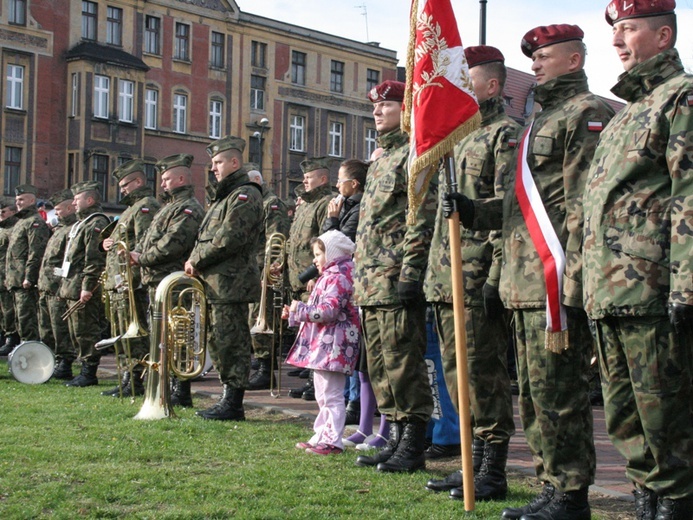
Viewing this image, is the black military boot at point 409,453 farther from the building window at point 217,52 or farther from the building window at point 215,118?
the building window at point 217,52

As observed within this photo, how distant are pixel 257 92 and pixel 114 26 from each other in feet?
29.3

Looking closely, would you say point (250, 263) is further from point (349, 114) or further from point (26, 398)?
point (349, 114)

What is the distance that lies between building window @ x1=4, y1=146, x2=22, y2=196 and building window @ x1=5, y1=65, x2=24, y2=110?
1.84 metres

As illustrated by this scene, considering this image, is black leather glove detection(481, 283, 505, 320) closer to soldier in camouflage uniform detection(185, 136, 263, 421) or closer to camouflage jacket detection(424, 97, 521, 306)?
camouflage jacket detection(424, 97, 521, 306)

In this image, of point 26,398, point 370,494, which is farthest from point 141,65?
point 370,494

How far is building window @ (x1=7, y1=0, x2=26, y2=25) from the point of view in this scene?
136 feet

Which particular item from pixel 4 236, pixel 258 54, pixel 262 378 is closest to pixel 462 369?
pixel 262 378

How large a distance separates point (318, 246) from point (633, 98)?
3.65 metres

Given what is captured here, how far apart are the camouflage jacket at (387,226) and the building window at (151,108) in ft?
135

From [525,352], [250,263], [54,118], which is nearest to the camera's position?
[525,352]

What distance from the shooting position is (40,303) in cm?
1452

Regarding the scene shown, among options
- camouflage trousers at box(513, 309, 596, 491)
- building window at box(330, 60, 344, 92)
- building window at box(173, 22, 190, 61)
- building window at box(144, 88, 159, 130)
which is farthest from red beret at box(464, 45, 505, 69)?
building window at box(330, 60, 344, 92)

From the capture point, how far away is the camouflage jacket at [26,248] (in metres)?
15.4

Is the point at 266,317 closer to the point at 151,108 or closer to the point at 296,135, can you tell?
the point at 151,108
